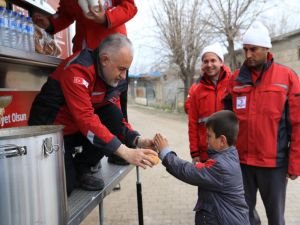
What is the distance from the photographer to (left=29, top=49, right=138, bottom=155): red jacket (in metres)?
2.31

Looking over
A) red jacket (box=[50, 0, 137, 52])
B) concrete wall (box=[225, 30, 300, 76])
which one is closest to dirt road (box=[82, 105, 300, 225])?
red jacket (box=[50, 0, 137, 52])

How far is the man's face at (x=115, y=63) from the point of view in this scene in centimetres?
240

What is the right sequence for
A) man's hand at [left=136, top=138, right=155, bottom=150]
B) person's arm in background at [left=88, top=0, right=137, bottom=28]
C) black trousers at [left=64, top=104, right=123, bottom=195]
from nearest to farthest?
person's arm in background at [left=88, top=0, right=137, bottom=28]
man's hand at [left=136, top=138, right=155, bottom=150]
black trousers at [left=64, top=104, right=123, bottom=195]

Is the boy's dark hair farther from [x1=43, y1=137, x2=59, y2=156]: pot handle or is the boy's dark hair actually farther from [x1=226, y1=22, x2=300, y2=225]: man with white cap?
[x1=43, y1=137, x2=59, y2=156]: pot handle

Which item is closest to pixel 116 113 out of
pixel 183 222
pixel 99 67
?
pixel 99 67

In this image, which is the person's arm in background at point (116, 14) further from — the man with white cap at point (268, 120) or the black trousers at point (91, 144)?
the man with white cap at point (268, 120)

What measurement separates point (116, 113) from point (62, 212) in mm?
1306

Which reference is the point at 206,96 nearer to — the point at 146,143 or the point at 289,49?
the point at 146,143

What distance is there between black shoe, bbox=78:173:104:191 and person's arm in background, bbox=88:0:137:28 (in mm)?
1122

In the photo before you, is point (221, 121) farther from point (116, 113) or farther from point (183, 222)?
point (183, 222)

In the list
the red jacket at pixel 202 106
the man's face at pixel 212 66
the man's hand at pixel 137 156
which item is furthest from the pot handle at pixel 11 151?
the man's face at pixel 212 66

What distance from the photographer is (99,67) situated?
2.48 meters

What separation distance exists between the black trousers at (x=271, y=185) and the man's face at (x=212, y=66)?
3.26ft

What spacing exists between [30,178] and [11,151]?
0.15 metres
